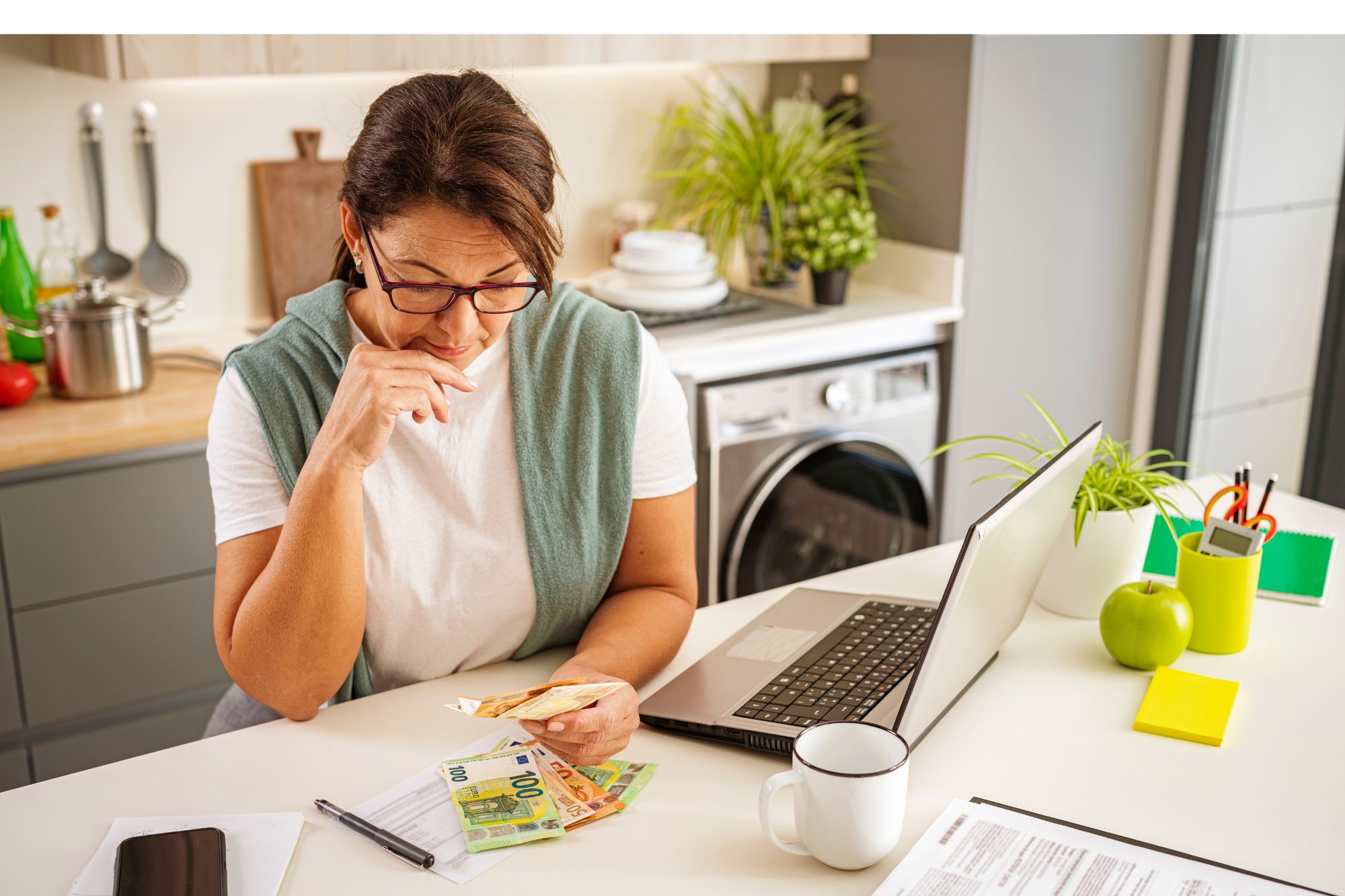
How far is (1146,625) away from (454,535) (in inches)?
29.5

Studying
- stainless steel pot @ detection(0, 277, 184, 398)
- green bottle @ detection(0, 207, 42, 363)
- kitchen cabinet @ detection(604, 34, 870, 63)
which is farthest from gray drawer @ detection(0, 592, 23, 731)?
kitchen cabinet @ detection(604, 34, 870, 63)

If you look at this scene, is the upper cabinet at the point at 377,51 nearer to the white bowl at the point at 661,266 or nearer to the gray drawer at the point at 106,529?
the white bowl at the point at 661,266

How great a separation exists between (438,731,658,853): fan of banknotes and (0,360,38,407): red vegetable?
1463 millimetres

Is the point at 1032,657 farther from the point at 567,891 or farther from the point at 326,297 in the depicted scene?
the point at 326,297

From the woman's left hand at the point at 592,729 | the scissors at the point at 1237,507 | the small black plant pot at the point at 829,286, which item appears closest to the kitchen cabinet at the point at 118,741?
the woman's left hand at the point at 592,729

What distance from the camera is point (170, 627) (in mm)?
2172

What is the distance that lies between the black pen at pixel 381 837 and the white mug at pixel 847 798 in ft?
0.88

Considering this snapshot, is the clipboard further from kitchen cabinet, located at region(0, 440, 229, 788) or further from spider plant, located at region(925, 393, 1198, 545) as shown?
kitchen cabinet, located at region(0, 440, 229, 788)

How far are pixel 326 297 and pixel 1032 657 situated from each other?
87 centimetres

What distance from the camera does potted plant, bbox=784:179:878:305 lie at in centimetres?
270

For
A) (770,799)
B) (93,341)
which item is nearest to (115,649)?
(93,341)

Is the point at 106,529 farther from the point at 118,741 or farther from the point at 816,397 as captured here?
the point at 816,397

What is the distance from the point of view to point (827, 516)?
2770mm

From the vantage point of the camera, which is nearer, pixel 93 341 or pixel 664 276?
pixel 93 341
